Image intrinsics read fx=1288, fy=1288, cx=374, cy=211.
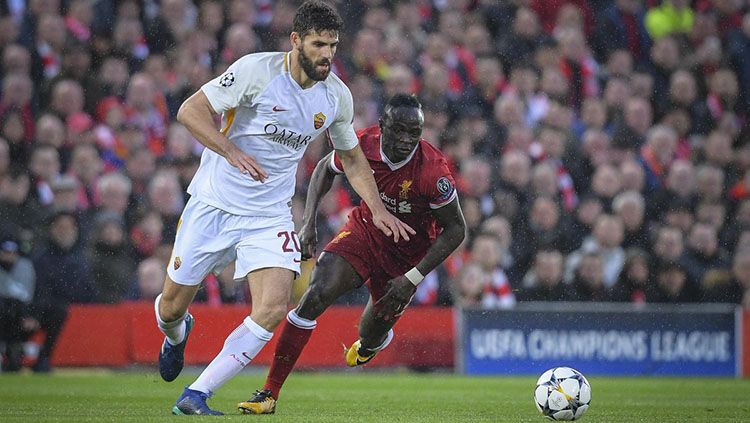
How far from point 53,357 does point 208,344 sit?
1608 millimetres

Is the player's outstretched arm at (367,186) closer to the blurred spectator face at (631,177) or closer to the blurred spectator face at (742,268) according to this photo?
the blurred spectator face at (631,177)

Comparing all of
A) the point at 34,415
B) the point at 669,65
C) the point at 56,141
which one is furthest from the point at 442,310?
the point at 34,415

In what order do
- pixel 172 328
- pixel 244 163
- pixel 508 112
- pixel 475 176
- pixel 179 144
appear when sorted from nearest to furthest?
pixel 244 163 < pixel 172 328 < pixel 179 144 < pixel 475 176 < pixel 508 112

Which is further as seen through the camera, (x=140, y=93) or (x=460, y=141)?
(x=460, y=141)

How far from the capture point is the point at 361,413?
8.65 m

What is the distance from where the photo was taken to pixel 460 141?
15.5 m

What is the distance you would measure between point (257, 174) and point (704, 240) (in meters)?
9.41

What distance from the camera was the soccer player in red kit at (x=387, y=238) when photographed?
8.91 meters

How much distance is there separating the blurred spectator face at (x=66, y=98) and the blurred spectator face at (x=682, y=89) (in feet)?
26.7

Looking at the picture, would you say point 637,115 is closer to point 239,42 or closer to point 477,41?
point 477,41

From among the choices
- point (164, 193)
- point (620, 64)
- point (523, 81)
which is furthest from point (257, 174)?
point (620, 64)

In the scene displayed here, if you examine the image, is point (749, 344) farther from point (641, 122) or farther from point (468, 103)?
point (468, 103)

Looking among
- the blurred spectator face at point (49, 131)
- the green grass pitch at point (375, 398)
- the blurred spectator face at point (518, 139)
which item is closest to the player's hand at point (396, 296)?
the green grass pitch at point (375, 398)

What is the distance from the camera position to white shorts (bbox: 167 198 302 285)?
316 inches
